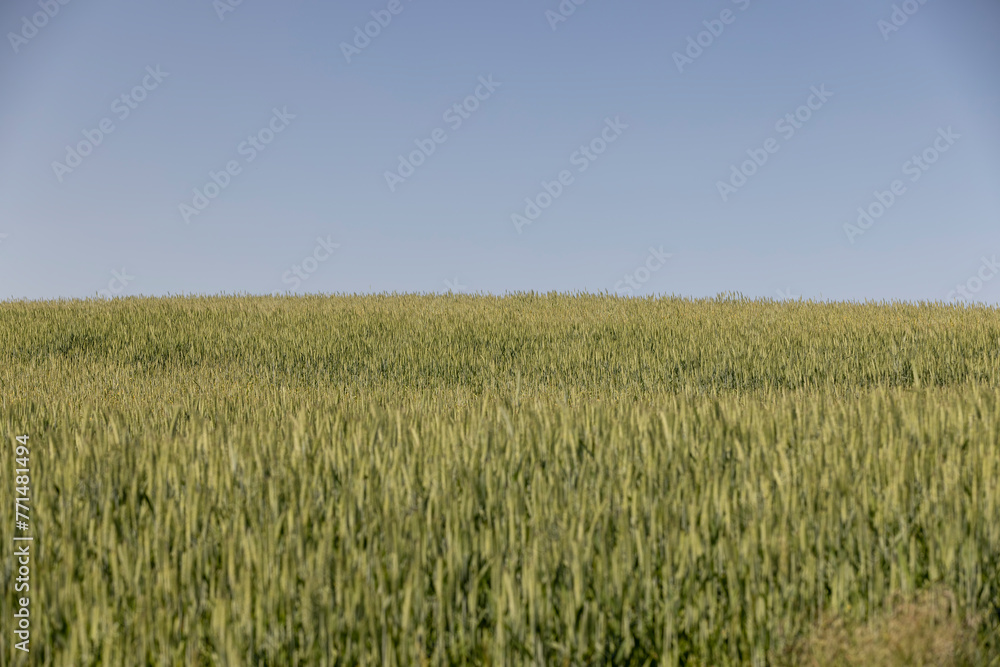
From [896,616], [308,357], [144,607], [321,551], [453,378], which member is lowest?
[896,616]

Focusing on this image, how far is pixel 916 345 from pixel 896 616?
9.04m

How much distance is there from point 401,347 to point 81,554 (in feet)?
26.6

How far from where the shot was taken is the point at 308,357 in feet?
35.5

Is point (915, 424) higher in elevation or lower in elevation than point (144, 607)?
higher

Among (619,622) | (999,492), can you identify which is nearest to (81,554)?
(619,622)

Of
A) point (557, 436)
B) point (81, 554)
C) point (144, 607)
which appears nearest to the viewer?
point (144, 607)

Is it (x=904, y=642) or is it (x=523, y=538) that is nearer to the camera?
(x=904, y=642)

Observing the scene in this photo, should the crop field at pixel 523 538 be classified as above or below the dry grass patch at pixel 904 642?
above

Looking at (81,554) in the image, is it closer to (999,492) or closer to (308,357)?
(999,492)

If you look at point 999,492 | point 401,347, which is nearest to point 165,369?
point 401,347

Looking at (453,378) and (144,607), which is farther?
(453,378)

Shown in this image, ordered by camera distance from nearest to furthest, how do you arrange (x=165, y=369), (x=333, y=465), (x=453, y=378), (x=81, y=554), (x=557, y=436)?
(x=81, y=554)
(x=333, y=465)
(x=557, y=436)
(x=453, y=378)
(x=165, y=369)

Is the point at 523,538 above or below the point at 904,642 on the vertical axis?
above

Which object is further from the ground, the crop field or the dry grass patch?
the crop field
